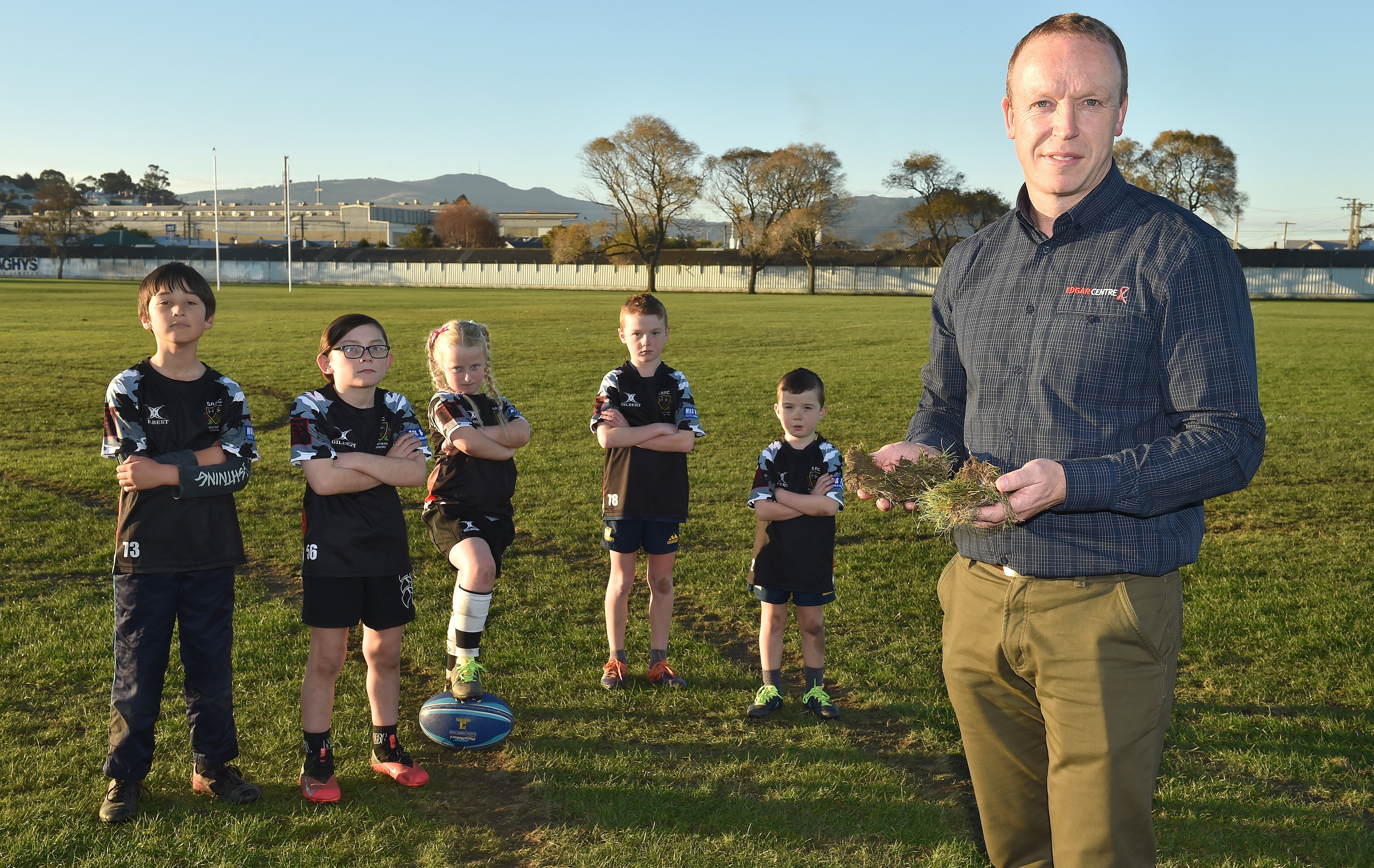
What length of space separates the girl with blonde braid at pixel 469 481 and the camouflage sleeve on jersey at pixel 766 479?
116 cm

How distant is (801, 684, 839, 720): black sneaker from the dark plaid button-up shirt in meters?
2.53

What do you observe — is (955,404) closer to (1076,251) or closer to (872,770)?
(1076,251)

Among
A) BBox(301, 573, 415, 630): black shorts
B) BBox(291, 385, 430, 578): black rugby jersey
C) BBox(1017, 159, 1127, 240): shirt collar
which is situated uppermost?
BBox(1017, 159, 1127, 240): shirt collar

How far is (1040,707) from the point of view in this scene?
2.36 metres

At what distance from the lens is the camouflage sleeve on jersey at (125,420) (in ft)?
12.4

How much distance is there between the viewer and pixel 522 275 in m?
84.0

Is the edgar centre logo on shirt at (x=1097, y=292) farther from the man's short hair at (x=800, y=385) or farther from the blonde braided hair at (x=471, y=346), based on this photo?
the blonde braided hair at (x=471, y=346)

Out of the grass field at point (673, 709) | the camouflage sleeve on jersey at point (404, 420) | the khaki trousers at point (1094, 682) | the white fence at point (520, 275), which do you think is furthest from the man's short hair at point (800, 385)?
the white fence at point (520, 275)

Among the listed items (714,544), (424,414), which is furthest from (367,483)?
(424,414)

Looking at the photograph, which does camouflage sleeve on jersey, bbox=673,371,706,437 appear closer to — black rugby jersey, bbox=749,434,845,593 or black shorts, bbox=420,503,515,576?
black rugby jersey, bbox=749,434,845,593

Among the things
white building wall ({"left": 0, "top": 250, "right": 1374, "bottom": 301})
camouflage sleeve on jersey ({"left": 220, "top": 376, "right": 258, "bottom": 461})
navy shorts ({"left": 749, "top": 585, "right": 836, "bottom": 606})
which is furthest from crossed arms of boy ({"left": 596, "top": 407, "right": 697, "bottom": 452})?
white building wall ({"left": 0, "top": 250, "right": 1374, "bottom": 301})

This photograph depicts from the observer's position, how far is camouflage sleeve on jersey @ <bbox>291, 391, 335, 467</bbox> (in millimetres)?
3928

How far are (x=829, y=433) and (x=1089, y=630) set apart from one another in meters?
10.9

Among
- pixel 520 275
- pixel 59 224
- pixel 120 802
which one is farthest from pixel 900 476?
pixel 59 224
